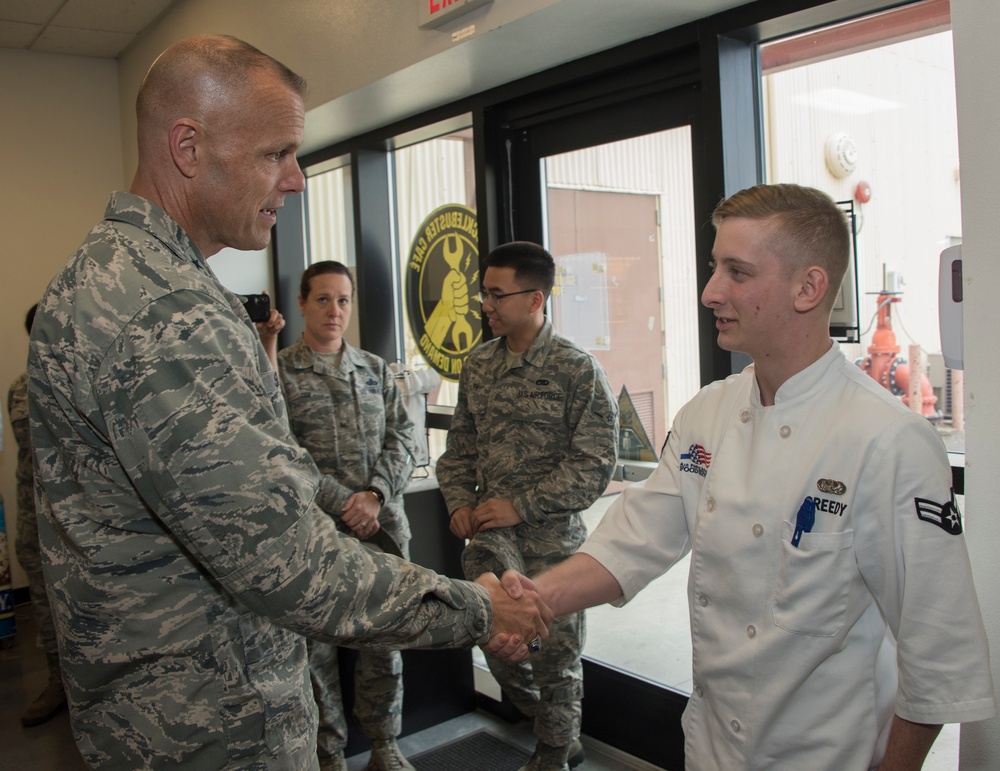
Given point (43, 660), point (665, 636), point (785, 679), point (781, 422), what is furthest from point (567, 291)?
point (43, 660)

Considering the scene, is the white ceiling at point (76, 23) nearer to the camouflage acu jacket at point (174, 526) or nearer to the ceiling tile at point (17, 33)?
the ceiling tile at point (17, 33)

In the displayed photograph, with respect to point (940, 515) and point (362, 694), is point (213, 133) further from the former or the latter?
point (362, 694)

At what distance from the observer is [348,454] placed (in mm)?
3154

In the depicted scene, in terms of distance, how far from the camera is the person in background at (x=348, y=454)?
3000 millimetres

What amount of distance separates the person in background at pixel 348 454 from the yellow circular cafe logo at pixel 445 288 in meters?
0.69

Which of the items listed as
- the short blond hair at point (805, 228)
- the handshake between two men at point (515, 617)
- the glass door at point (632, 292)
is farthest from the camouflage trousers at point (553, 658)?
the short blond hair at point (805, 228)

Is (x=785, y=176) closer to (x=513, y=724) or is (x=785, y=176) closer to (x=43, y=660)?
(x=513, y=724)

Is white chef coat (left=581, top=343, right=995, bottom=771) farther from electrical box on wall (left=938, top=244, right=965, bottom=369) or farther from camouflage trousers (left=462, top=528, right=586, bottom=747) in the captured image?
camouflage trousers (left=462, top=528, right=586, bottom=747)

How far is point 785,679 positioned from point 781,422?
1.39 ft

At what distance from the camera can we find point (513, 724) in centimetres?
339

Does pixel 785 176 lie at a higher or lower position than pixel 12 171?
lower

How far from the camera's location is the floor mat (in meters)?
3.07

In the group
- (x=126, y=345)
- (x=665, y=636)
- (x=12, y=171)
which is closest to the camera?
(x=126, y=345)

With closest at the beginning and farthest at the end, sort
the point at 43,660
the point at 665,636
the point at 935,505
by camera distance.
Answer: the point at 935,505, the point at 665,636, the point at 43,660
